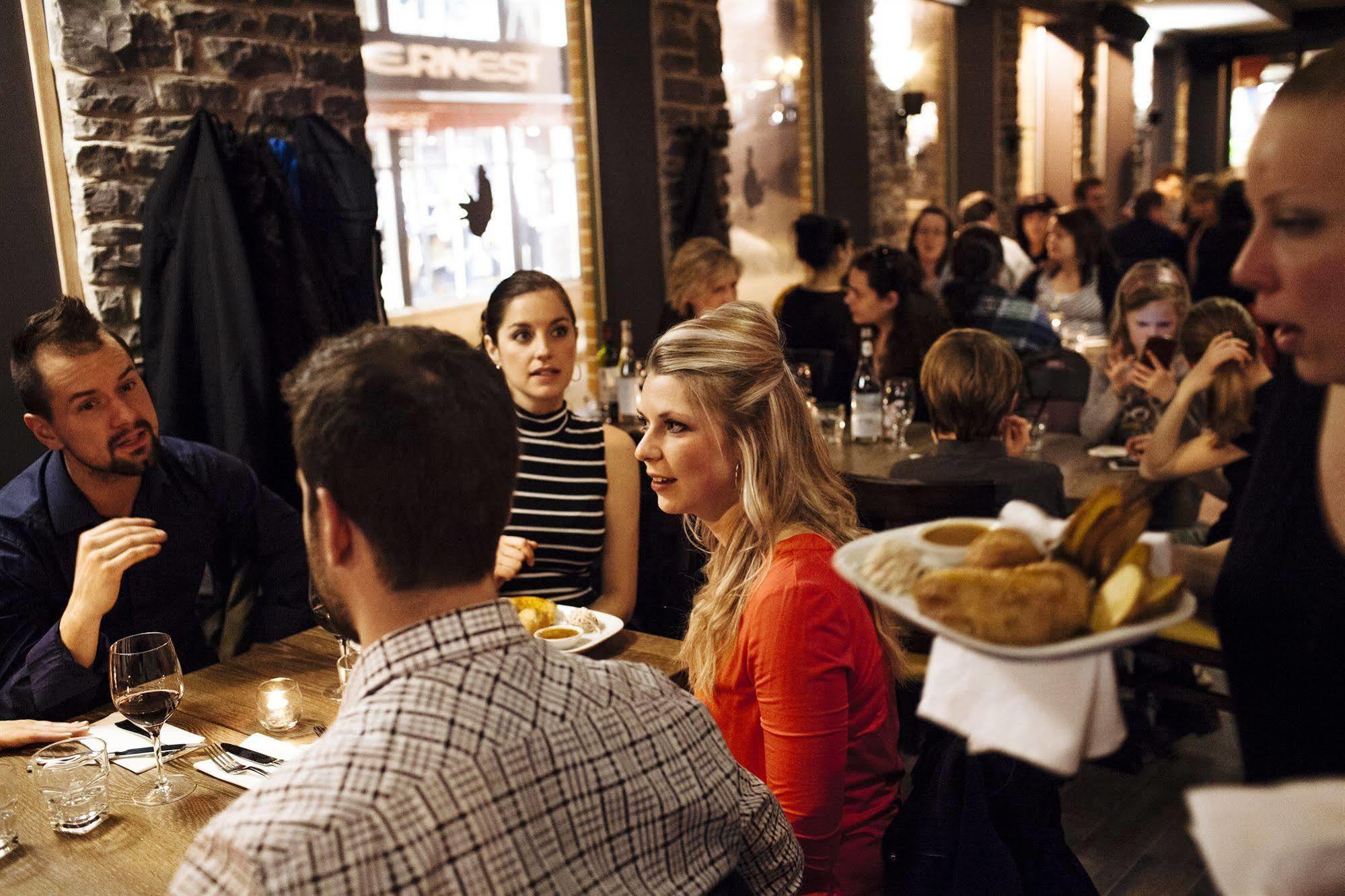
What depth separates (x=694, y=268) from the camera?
494 cm

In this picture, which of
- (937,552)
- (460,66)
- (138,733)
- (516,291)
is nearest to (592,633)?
(138,733)

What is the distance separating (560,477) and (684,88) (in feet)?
11.9

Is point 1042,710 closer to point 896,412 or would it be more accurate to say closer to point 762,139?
point 896,412

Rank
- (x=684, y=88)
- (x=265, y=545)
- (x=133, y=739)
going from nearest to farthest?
1. (x=133, y=739)
2. (x=265, y=545)
3. (x=684, y=88)

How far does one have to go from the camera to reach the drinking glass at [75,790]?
1.59 m

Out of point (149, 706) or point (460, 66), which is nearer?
point (149, 706)

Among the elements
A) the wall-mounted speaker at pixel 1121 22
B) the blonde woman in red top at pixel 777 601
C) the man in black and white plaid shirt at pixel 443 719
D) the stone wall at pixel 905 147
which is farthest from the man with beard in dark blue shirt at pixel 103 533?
the wall-mounted speaker at pixel 1121 22

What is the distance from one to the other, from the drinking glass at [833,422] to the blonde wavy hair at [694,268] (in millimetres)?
963

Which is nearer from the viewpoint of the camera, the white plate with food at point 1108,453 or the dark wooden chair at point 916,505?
the dark wooden chair at point 916,505

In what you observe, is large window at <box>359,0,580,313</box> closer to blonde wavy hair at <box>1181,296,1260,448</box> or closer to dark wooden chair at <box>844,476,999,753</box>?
dark wooden chair at <box>844,476,999,753</box>

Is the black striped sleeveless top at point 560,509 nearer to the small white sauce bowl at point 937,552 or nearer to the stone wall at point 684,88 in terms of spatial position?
the small white sauce bowl at point 937,552

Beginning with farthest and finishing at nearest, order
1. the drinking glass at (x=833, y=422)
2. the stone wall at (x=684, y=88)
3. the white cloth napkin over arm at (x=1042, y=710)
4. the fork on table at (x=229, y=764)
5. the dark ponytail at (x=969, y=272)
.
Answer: the stone wall at (x=684, y=88) → the dark ponytail at (x=969, y=272) → the drinking glass at (x=833, y=422) → the fork on table at (x=229, y=764) → the white cloth napkin over arm at (x=1042, y=710)

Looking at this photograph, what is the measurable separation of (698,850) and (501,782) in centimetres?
28

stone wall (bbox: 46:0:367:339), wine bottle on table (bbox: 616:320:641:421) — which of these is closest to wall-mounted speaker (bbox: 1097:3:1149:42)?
wine bottle on table (bbox: 616:320:641:421)
